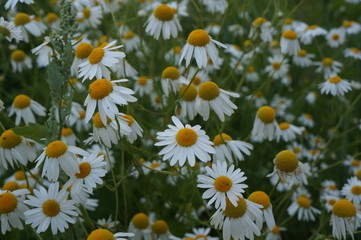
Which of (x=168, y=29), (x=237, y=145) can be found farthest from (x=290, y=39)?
(x=237, y=145)

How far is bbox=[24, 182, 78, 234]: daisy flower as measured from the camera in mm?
1545

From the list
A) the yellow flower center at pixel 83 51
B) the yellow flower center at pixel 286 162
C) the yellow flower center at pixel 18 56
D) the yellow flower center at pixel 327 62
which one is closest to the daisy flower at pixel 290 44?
the yellow flower center at pixel 327 62

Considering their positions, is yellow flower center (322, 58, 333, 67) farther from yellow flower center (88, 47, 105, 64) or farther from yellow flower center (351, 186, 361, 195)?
yellow flower center (88, 47, 105, 64)

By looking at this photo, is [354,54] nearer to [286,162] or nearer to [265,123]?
[265,123]

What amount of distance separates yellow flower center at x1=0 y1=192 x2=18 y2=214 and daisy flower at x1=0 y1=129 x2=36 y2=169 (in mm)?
158

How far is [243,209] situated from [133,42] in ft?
6.55

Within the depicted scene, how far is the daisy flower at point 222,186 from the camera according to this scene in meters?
1.43

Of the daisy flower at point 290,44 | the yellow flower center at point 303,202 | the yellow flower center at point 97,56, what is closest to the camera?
the yellow flower center at point 97,56

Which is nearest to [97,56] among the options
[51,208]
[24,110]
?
[51,208]

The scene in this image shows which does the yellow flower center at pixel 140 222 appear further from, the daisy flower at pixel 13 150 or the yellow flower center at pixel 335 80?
the yellow flower center at pixel 335 80

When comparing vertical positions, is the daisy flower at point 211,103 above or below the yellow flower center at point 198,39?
below

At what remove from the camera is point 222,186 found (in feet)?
A: 4.77

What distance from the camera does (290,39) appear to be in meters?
2.51

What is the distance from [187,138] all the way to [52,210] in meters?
0.52
